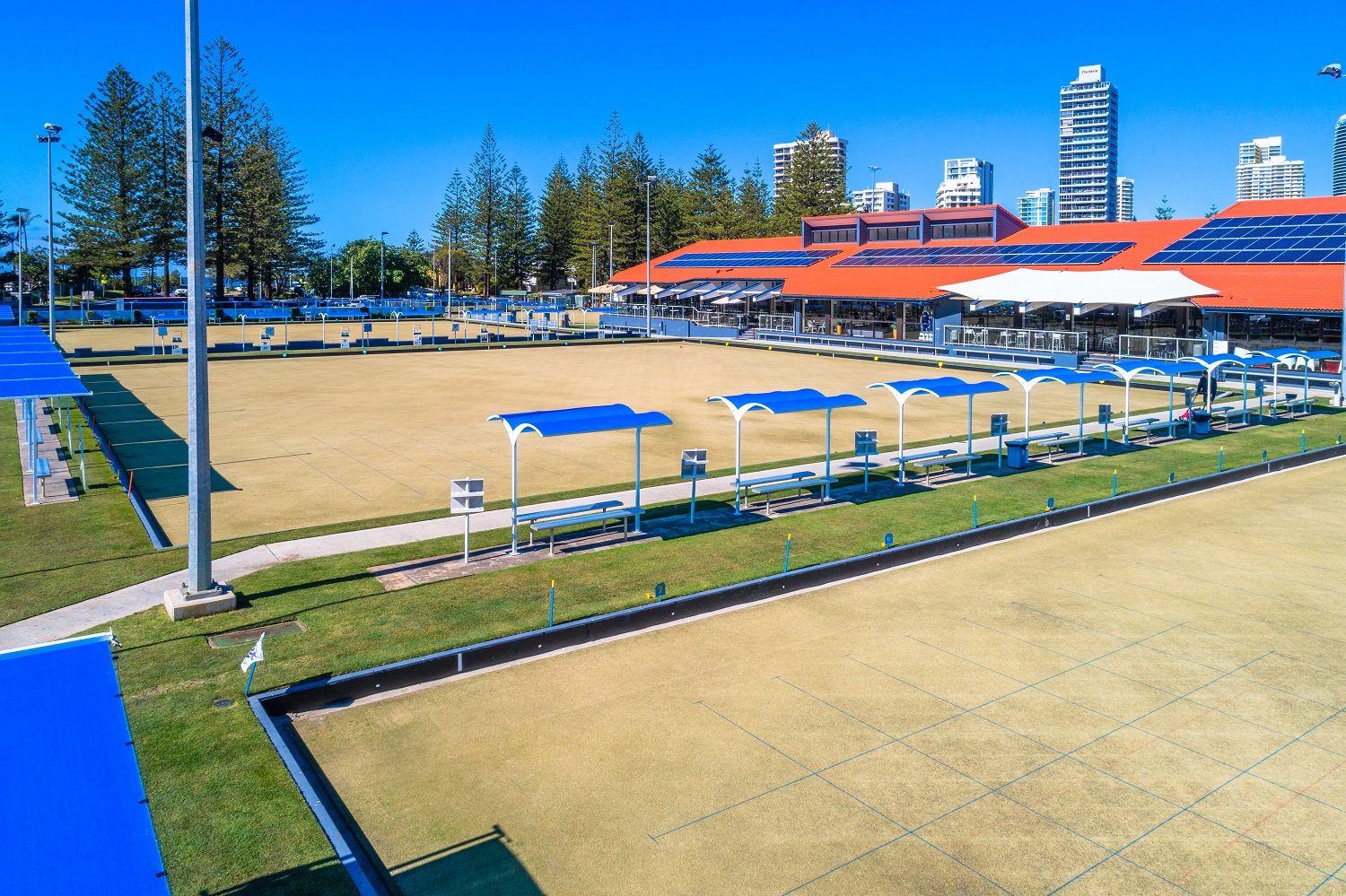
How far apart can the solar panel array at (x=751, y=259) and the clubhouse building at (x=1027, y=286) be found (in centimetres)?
26

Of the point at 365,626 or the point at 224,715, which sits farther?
the point at 365,626

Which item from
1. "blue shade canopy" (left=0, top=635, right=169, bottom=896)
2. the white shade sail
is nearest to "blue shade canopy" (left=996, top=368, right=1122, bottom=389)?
the white shade sail

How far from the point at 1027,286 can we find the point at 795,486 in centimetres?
3009

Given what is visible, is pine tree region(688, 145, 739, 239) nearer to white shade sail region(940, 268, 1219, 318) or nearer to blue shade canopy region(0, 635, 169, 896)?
white shade sail region(940, 268, 1219, 318)

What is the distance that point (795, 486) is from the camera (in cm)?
2058

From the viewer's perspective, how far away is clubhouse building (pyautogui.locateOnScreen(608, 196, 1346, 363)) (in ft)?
145

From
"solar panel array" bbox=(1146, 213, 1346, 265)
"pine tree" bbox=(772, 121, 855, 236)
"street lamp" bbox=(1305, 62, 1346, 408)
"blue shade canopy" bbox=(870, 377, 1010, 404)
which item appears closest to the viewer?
"blue shade canopy" bbox=(870, 377, 1010, 404)

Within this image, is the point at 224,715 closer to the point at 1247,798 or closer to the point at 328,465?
the point at 1247,798

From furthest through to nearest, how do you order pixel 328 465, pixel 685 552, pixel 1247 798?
pixel 328 465 → pixel 685 552 → pixel 1247 798

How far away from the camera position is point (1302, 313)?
139 feet

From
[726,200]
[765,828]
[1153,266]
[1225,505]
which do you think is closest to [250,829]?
[765,828]

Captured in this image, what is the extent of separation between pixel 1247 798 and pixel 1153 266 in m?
47.8

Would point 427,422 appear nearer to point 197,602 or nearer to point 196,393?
point 196,393

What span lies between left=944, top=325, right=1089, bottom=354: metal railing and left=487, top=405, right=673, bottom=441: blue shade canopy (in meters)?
37.6
